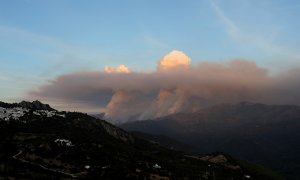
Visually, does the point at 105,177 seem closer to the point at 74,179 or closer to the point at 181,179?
the point at 74,179

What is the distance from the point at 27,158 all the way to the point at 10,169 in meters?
58.8

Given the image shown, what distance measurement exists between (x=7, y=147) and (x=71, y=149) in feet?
97.9

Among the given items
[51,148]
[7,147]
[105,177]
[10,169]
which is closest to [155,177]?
[105,177]

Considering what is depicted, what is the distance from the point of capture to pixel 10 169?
4397 inches

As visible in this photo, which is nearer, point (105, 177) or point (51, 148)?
point (105, 177)

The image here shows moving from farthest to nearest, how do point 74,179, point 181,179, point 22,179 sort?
point 181,179 → point 74,179 → point 22,179

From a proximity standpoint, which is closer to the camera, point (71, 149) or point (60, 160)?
point (60, 160)

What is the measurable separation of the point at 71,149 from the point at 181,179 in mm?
53412

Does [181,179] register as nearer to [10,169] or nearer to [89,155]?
[89,155]

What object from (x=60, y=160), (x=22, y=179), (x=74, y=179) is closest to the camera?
(x=22, y=179)

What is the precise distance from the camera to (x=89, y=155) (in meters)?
197

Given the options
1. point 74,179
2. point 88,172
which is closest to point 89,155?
point 88,172

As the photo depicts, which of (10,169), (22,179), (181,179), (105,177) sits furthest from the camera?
(181,179)

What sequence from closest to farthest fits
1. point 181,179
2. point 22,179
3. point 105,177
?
point 22,179
point 105,177
point 181,179
